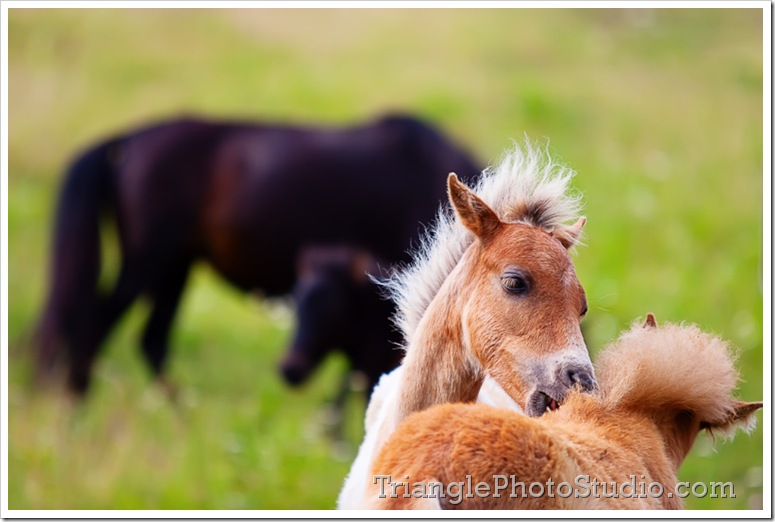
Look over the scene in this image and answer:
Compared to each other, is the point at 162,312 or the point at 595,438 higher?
the point at 162,312

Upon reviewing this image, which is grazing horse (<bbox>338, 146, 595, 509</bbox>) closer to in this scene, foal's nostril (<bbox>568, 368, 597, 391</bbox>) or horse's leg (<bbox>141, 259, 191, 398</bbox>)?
foal's nostril (<bbox>568, 368, 597, 391</bbox>)

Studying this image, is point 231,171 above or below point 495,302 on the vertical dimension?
above

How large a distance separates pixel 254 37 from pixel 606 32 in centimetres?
378

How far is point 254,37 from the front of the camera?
11430 millimetres

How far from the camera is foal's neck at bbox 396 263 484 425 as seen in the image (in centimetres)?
267

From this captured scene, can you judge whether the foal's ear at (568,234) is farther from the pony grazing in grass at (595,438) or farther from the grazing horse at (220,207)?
the grazing horse at (220,207)

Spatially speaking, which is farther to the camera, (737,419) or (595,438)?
(737,419)

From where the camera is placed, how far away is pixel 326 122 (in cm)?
1054

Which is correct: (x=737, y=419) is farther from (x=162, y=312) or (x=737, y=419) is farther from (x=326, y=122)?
(x=326, y=122)

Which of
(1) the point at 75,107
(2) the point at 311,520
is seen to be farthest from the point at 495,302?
(1) the point at 75,107

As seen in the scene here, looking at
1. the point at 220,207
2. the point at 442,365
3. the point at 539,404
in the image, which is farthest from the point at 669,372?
the point at 220,207

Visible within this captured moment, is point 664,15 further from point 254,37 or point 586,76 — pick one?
point 254,37

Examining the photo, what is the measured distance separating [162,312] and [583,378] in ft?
17.9

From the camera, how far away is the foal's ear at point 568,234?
9.02 feet
